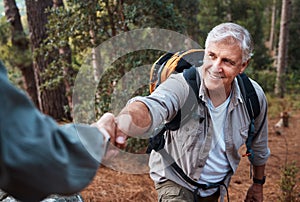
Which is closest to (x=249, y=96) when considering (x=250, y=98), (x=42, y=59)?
(x=250, y=98)

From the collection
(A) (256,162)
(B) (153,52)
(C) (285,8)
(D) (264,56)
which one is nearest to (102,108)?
(B) (153,52)

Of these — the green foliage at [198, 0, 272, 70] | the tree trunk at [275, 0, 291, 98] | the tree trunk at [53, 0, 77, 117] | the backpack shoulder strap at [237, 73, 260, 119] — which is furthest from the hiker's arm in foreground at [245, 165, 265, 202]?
the green foliage at [198, 0, 272, 70]

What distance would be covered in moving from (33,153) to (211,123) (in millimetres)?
1604

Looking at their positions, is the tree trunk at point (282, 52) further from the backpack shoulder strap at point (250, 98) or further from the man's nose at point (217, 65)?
the man's nose at point (217, 65)

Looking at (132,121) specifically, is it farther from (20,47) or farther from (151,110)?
(20,47)

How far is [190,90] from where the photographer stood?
7.22ft

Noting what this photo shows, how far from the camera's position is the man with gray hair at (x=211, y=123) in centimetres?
226

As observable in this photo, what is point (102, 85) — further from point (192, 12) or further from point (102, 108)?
point (192, 12)

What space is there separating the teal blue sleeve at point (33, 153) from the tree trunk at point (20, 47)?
25.8 ft

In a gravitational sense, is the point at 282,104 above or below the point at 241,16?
below

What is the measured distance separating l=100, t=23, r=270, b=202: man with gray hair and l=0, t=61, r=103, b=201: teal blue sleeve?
1.11 meters

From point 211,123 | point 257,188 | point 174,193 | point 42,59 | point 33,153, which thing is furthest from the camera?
point 42,59

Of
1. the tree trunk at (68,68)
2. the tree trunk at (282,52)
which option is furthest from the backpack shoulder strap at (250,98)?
the tree trunk at (282,52)

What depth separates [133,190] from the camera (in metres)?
4.60
